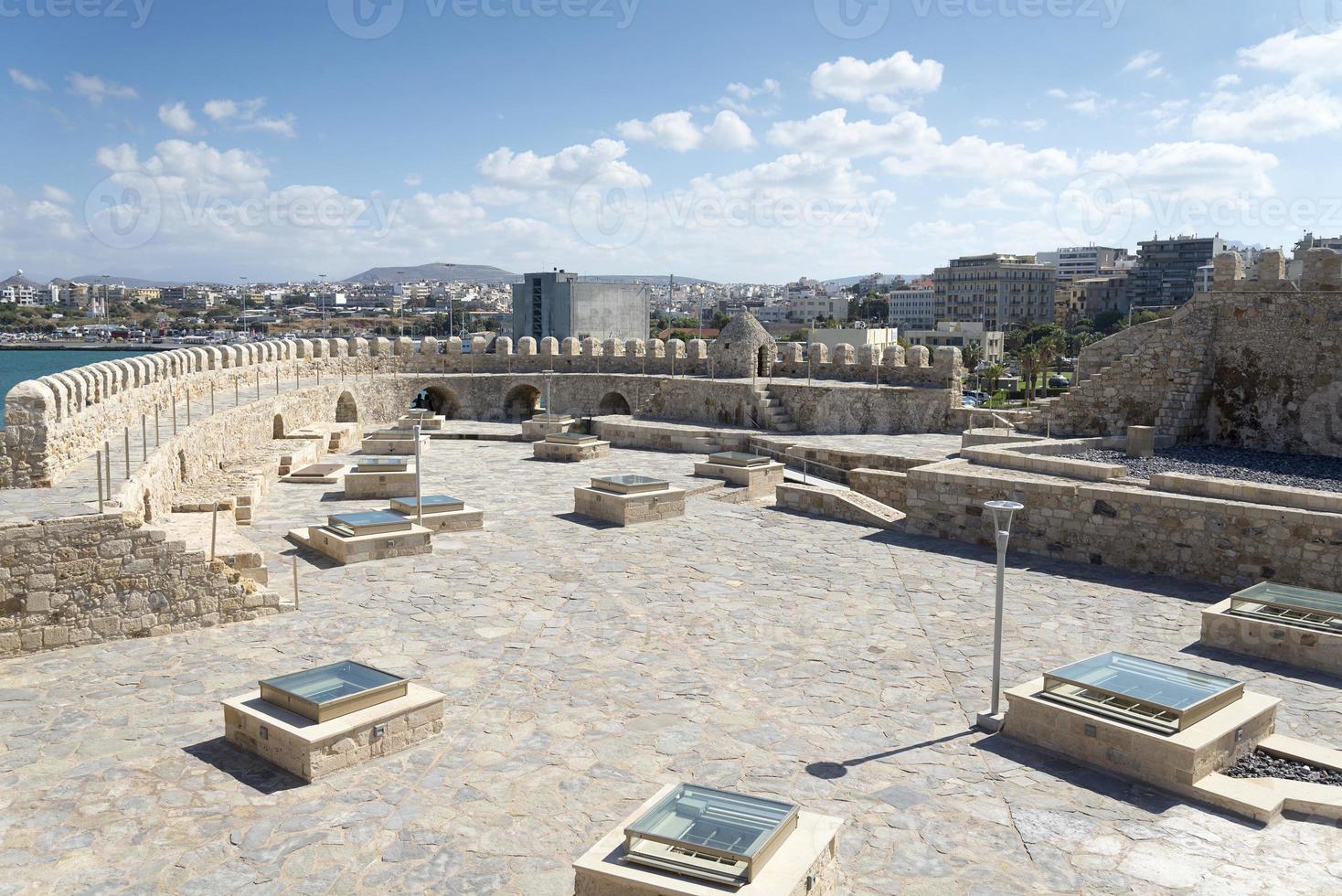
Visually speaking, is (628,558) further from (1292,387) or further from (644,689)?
(1292,387)

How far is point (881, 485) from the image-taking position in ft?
57.8

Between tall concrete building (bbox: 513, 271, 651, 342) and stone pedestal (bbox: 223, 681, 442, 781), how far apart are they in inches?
3040

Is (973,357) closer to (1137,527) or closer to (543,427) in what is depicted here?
(543,427)

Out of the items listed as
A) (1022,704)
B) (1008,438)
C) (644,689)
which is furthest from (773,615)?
(1008,438)

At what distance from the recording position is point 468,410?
29703 mm

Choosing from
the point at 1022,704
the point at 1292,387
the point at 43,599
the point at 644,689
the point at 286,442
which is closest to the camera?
the point at 1022,704

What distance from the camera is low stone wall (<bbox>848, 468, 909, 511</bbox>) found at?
56.6 ft

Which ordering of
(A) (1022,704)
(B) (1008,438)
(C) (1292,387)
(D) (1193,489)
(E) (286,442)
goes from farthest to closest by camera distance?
(E) (286,442) < (B) (1008,438) < (C) (1292,387) < (D) (1193,489) < (A) (1022,704)

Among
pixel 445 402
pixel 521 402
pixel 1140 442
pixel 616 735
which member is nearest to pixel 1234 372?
pixel 1140 442

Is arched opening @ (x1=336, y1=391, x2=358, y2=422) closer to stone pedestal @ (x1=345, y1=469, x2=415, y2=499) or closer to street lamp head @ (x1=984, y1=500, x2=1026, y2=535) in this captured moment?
stone pedestal @ (x1=345, y1=469, x2=415, y2=499)

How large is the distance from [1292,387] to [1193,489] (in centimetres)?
596

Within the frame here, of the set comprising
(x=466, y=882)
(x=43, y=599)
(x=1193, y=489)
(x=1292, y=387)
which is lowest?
(x=466, y=882)

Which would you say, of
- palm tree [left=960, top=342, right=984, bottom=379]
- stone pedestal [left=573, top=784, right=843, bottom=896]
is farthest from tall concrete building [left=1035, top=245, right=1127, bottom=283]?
stone pedestal [left=573, top=784, right=843, bottom=896]

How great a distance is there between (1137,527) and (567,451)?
41.9ft
